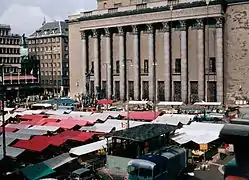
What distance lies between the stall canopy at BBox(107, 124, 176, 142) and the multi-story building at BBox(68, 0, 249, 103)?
35434 mm

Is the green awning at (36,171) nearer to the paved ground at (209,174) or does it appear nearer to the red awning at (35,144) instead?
the red awning at (35,144)

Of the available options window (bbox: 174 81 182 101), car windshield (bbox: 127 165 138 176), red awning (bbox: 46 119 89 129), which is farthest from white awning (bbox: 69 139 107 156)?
window (bbox: 174 81 182 101)

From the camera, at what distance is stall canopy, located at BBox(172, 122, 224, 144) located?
33281mm

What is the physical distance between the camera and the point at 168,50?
2650 inches

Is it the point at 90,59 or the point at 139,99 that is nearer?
the point at 139,99

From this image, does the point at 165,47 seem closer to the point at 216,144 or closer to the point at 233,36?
the point at 233,36

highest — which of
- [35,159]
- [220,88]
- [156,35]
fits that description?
[156,35]

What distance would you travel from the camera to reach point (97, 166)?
2923 cm

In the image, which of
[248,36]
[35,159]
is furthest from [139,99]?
[35,159]

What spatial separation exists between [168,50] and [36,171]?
4435 centimetres

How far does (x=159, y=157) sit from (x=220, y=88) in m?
40.9

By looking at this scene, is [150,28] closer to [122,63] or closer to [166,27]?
[166,27]

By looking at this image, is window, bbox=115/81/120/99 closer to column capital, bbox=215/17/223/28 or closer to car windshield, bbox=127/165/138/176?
column capital, bbox=215/17/223/28

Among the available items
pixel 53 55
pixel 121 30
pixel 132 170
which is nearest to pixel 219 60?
pixel 121 30
